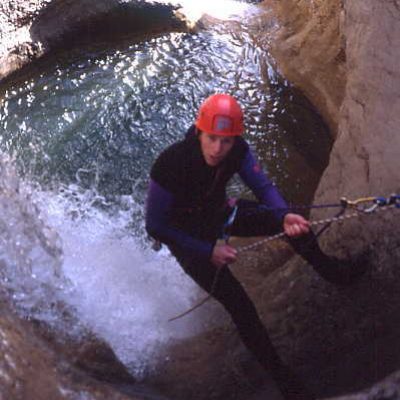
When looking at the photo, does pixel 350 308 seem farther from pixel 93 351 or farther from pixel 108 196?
pixel 108 196

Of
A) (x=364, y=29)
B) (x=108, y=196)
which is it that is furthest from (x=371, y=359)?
(x=108, y=196)

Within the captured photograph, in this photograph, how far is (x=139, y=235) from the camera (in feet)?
16.4

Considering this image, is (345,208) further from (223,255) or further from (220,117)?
(220,117)

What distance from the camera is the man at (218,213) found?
109 inches

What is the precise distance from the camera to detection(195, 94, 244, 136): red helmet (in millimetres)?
2689

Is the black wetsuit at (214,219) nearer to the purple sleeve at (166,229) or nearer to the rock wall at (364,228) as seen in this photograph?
the purple sleeve at (166,229)

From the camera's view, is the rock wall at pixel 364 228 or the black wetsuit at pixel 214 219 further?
the rock wall at pixel 364 228

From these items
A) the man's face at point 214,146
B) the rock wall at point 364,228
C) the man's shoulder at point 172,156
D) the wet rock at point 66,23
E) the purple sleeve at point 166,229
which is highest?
the wet rock at point 66,23

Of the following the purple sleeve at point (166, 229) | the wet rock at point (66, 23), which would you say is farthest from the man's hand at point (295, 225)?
the wet rock at point (66, 23)

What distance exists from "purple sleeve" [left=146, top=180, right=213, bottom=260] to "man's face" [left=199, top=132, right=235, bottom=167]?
10.7 inches

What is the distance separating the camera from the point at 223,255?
2855mm

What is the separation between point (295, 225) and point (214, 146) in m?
0.61

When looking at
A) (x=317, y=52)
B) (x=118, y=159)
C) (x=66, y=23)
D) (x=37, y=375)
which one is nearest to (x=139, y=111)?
(x=118, y=159)

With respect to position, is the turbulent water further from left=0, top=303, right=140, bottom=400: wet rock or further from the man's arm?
the man's arm
